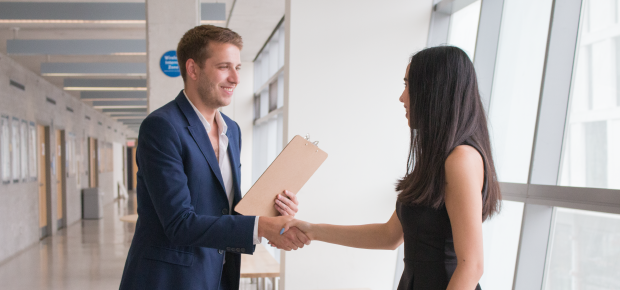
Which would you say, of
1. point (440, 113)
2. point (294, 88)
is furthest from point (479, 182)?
point (294, 88)

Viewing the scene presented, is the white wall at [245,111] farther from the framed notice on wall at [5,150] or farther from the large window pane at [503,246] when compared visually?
the large window pane at [503,246]

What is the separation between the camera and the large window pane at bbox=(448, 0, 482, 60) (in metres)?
3.53

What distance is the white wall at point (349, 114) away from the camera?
357 cm

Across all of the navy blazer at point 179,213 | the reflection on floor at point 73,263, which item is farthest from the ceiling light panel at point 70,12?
the navy blazer at point 179,213

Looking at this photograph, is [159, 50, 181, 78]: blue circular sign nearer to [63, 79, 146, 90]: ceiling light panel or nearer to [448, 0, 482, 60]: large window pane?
[448, 0, 482, 60]: large window pane

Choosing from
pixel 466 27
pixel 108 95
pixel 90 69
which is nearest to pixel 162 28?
pixel 466 27

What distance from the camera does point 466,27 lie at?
11.9 feet

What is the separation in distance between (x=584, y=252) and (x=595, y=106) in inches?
30.6

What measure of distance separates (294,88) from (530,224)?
1874mm

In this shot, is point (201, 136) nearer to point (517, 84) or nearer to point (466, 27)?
point (517, 84)

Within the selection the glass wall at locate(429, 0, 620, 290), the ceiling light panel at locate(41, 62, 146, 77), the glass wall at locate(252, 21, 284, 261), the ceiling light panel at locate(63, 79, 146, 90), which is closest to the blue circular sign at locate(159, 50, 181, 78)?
the glass wall at locate(252, 21, 284, 261)

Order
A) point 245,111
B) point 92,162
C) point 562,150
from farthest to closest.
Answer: point 92,162
point 245,111
point 562,150

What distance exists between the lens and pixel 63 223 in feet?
40.0

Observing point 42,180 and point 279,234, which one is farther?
point 42,180
